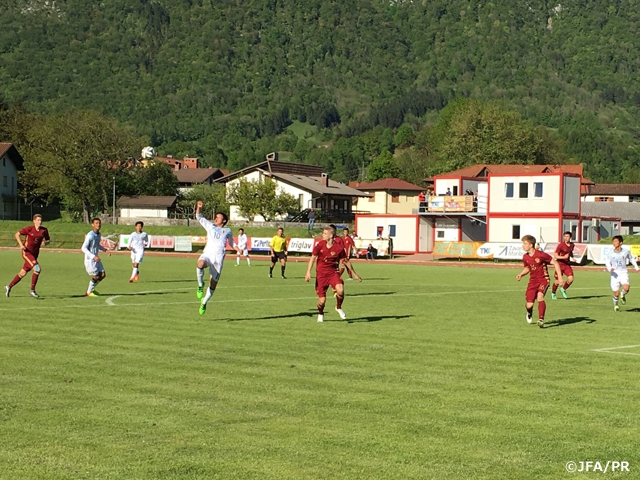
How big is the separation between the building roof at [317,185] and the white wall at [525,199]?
40143 mm

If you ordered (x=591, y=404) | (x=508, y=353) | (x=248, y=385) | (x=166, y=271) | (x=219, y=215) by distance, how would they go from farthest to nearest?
1. (x=166, y=271)
2. (x=219, y=215)
3. (x=508, y=353)
4. (x=248, y=385)
5. (x=591, y=404)

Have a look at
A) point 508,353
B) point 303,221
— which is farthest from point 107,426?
point 303,221

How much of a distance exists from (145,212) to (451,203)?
65.4 metres

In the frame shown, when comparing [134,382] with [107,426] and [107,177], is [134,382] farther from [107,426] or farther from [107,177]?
[107,177]

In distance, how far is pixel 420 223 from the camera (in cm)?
7531

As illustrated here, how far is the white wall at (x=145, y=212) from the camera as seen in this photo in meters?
129

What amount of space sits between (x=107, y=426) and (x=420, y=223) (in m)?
66.5

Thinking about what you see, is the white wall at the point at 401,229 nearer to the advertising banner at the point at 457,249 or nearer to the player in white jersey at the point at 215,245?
the advertising banner at the point at 457,249

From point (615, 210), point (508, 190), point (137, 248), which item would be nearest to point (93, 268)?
point (137, 248)

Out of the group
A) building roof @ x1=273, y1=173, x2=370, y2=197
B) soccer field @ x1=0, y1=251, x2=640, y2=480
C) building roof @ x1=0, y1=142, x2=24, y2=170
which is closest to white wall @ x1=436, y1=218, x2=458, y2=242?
building roof @ x1=273, y1=173, x2=370, y2=197

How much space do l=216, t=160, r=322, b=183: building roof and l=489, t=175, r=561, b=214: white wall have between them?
44.9m

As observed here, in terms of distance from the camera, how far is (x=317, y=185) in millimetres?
114438

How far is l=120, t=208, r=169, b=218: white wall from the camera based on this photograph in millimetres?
128625

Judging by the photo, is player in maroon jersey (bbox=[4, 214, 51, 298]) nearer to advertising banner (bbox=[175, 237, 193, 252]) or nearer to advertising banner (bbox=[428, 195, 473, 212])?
advertising banner (bbox=[175, 237, 193, 252])
